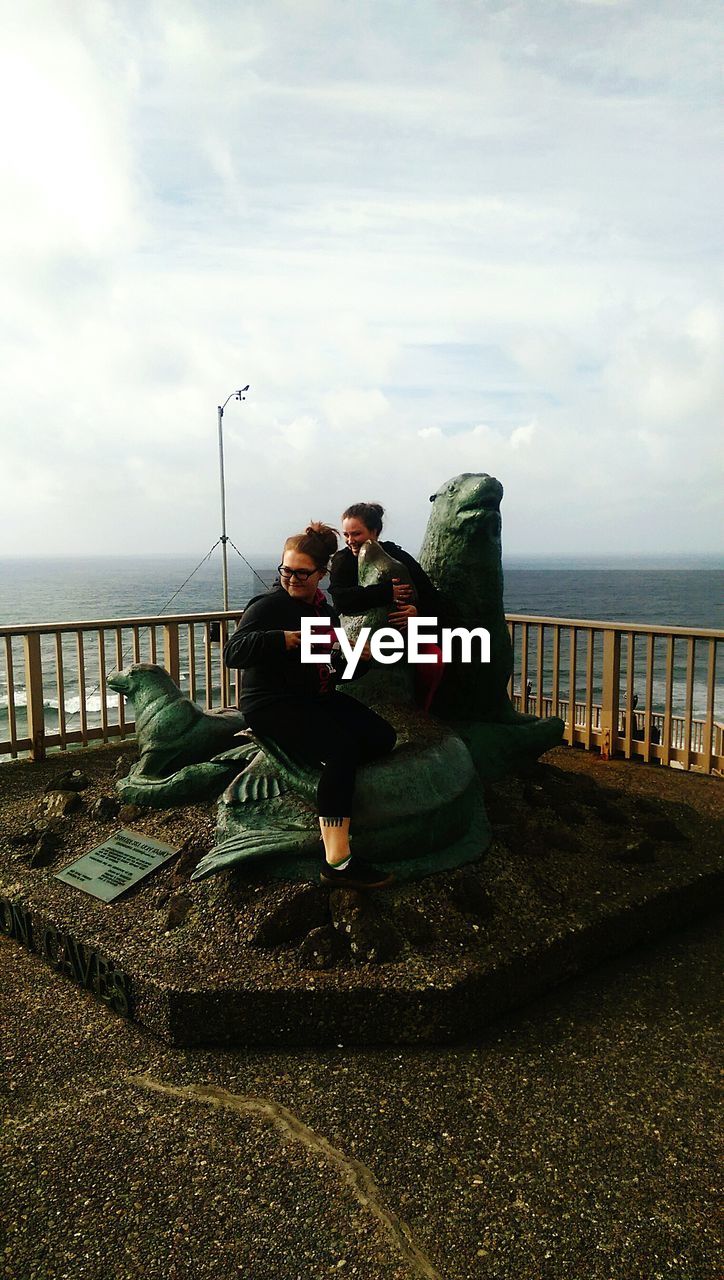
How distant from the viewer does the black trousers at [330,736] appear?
3.15 meters

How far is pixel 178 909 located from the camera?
3279 mm

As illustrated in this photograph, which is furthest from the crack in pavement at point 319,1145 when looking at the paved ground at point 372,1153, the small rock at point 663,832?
Result: the small rock at point 663,832

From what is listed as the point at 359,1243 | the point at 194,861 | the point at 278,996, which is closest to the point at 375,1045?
the point at 278,996

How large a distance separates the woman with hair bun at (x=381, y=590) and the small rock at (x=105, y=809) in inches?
62.4

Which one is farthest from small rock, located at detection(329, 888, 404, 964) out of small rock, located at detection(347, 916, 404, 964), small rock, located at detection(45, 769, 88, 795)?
small rock, located at detection(45, 769, 88, 795)

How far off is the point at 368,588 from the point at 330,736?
Answer: 867 millimetres

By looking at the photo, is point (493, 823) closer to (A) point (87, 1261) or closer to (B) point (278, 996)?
(B) point (278, 996)

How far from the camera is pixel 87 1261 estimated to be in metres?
1.97

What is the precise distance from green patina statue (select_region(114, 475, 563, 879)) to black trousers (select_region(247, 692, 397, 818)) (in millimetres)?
99

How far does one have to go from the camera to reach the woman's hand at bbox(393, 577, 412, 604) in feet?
12.7

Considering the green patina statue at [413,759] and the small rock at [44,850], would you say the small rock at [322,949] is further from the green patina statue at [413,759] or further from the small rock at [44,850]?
the small rock at [44,850]

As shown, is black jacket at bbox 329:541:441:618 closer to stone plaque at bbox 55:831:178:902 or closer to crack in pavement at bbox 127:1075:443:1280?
stone plaque at bbox 55:831:178:902

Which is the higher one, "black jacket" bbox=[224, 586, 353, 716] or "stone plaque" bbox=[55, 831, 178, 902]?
"black jacket" bbox=[224, 586, 353, 716]

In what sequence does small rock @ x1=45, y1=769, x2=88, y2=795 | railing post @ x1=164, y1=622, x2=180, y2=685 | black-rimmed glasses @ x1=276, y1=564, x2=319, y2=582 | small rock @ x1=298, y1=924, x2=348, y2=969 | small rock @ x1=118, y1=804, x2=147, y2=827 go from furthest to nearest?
railing post @ x1=164, y1=622, x2=180, y2=685
small rock @ x1=45, y1=769, x2=88, y2=795
small rock @ x1=118, y1=804, x2=147, y2=827
black-rimmed glasses @ x1=276, y1=564, x2=319, y2=582
small rock @ x1=298, y1=924, x2=348, y2=969
